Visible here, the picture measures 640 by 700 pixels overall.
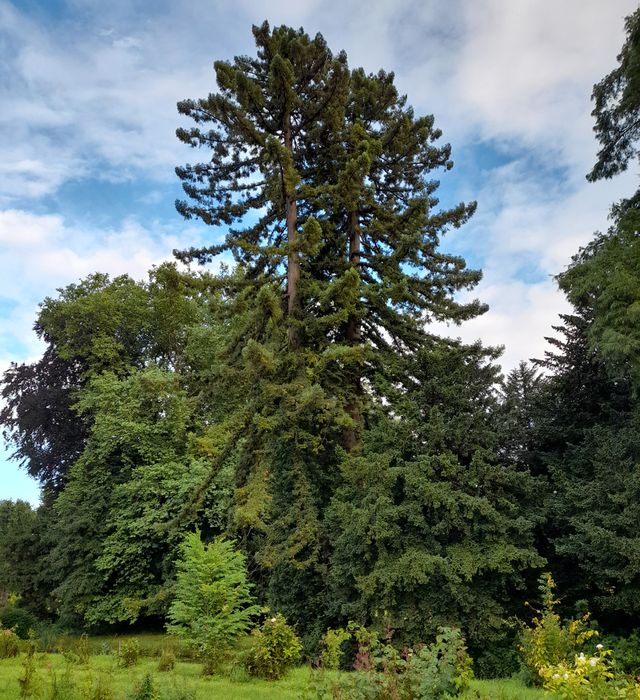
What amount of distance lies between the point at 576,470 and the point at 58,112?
13.3 meters

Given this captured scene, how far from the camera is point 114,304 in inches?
1057

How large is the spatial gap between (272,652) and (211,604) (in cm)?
198

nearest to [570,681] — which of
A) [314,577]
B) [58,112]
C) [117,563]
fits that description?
[314,577]

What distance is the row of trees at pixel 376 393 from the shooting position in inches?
369

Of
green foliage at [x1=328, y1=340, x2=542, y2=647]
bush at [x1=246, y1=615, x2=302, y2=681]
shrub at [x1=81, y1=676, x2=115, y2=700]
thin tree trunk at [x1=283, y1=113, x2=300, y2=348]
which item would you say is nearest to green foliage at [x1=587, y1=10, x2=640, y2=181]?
green foliage at [x1=328, y1=340, x2=542, y2=647]

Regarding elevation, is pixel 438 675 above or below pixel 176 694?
above

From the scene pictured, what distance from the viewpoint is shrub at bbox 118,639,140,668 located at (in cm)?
912

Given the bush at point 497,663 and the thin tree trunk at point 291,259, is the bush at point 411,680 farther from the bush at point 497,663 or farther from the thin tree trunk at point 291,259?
the thin tree trunk at point 291,259

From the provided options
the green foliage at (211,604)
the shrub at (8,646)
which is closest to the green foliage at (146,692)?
the green foliage at (211,604)

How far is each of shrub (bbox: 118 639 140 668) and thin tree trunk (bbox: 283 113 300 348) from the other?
23.4ft

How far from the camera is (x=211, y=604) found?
9.79m

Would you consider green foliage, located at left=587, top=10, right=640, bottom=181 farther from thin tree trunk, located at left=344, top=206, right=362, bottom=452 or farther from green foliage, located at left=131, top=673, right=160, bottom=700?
green foliage, located at left=131, top=673, right=160, bottom=700

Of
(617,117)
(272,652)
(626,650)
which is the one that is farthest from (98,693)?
(617,117)

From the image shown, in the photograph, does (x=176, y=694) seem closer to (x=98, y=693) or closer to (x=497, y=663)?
(x=98, y=693)
